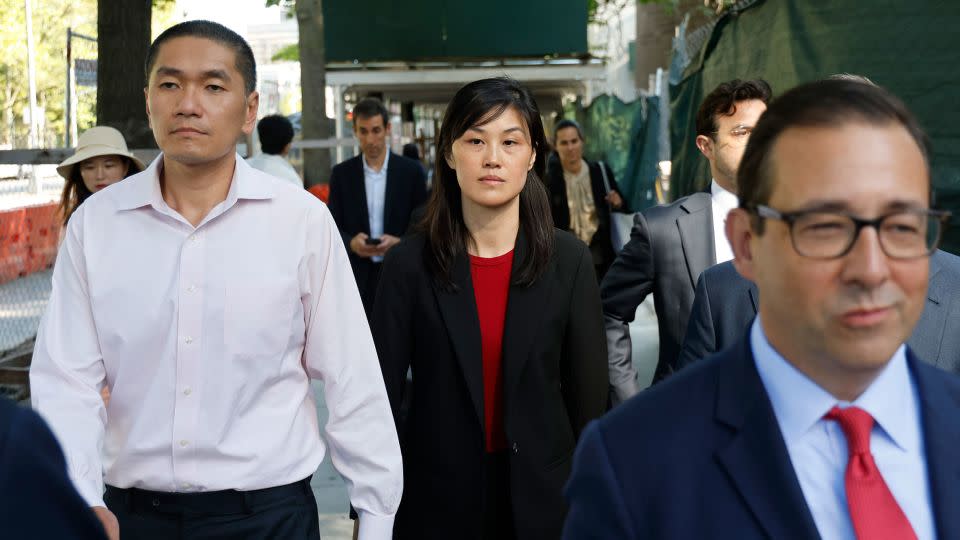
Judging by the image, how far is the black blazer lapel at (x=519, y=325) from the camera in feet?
13.5

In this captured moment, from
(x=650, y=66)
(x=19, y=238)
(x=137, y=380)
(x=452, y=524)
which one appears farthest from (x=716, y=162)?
(x=650, y=66)

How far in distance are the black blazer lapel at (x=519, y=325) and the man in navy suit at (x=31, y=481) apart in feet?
8.32

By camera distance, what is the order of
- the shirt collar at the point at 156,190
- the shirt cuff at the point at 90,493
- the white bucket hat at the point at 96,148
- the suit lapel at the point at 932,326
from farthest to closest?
1. the white bucket hat at the point at 96,148
2. the shirt collar at the point at 156,190
3. the suit lapel at the point at 932,326
4. the shirt cuff at the point at 90,493

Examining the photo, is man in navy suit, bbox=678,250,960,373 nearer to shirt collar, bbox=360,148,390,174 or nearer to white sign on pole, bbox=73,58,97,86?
shirt collar, bbox=360,148,390,174

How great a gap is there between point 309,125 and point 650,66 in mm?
7969

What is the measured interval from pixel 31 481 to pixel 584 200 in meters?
9.05

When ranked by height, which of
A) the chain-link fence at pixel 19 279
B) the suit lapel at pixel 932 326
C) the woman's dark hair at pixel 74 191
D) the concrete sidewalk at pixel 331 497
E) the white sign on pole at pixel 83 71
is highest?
the white sign on pole at pixel 83 71

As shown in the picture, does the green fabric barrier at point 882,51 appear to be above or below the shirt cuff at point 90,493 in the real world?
above

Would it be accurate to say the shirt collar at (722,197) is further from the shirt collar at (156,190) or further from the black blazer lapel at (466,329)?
the shirt collar at (156,190)

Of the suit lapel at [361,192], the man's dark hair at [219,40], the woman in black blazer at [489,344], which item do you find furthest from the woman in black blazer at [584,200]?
the man's dark hair at [219,40]

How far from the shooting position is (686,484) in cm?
173

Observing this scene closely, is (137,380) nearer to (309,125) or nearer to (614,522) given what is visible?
(614,522)

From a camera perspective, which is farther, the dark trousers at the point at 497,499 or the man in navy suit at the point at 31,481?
the dark trousers at the point at 497,499

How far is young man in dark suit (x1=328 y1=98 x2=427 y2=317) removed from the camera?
8500 mm
